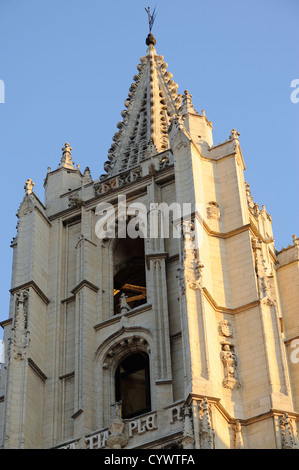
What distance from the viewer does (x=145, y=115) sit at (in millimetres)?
41594

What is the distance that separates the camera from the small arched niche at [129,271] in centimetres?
3600

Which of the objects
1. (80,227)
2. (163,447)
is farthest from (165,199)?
(163,447)

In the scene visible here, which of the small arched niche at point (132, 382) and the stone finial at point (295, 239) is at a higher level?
the stone finial at point (295, 239)

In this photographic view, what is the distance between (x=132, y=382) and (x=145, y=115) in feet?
36.0

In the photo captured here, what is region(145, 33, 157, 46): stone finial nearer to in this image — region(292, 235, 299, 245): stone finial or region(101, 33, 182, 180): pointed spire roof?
region(101, 33, 182, 180): pointed spire roof

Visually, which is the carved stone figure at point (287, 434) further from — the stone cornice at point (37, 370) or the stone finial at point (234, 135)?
the stone finial at point (234, 135)

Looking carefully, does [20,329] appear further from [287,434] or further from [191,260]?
[287,434]

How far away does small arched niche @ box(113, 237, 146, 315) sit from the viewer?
36000 millimetres

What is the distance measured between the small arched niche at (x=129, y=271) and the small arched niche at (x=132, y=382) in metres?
3.07

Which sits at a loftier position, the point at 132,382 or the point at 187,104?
the point at 187,104

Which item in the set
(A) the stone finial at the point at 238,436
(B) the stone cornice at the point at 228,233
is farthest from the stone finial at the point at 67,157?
(A) the stone finial at the point at 238,436

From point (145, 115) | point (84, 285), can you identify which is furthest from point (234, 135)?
point (145, 115)

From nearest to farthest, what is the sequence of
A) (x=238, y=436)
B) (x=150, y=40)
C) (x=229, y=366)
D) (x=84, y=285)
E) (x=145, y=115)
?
(x=238, y=436)
(x=229, y=366)
(x=84, y=285)
(x=145, y=115)
(x=150, y=40)

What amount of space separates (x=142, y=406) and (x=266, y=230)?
19.9 feet
